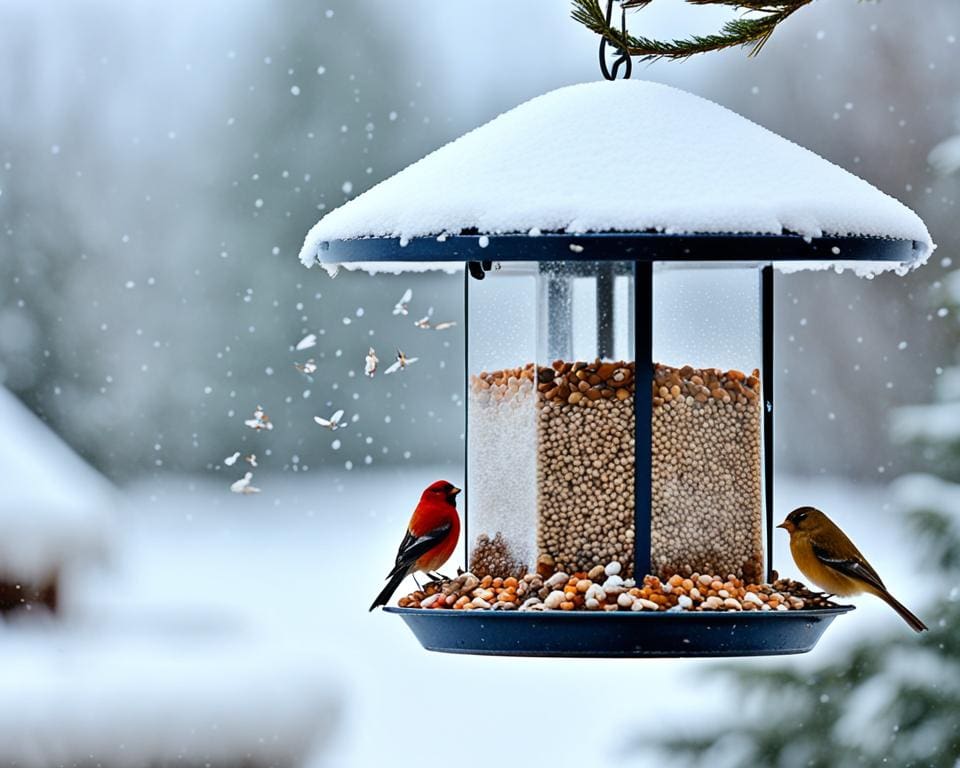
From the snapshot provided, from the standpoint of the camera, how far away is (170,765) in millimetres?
14344

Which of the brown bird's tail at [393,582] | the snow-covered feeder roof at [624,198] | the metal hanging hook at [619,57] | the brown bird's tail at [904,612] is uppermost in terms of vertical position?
the metal hanging hook at [619,57]

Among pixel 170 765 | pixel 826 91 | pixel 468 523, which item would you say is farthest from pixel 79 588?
pixel 468 523

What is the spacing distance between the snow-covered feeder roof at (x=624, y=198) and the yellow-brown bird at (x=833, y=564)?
0.62 m

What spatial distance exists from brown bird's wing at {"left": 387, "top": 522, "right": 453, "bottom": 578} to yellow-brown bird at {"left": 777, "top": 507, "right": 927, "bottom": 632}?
788 mm

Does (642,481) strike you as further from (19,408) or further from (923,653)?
(19,408)

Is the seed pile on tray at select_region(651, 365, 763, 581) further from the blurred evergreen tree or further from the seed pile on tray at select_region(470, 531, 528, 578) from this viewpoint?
the blurred evergreen tree

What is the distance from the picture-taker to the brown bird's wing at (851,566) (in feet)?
12.6

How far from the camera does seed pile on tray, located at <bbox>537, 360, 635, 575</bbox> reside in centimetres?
370

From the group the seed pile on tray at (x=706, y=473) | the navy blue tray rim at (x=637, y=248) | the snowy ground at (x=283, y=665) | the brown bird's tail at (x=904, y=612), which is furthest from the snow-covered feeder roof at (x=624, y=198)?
the snowy ground at (x=283, y=665)

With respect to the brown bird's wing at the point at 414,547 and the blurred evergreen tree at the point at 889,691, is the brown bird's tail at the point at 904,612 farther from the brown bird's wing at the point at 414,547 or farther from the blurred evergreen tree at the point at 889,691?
the blurred evergreen tree at the point at 889,691

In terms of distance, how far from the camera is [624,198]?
3.32 metres

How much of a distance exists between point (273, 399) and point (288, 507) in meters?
1.79

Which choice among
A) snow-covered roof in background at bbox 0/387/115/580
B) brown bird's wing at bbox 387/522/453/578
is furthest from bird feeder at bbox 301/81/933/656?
snow-covered roof in background at bbox 0/387/115/580

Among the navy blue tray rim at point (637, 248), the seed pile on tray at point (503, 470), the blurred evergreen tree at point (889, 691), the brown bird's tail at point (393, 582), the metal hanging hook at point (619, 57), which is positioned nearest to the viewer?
the navy blue tray rim at point (637, 248)
